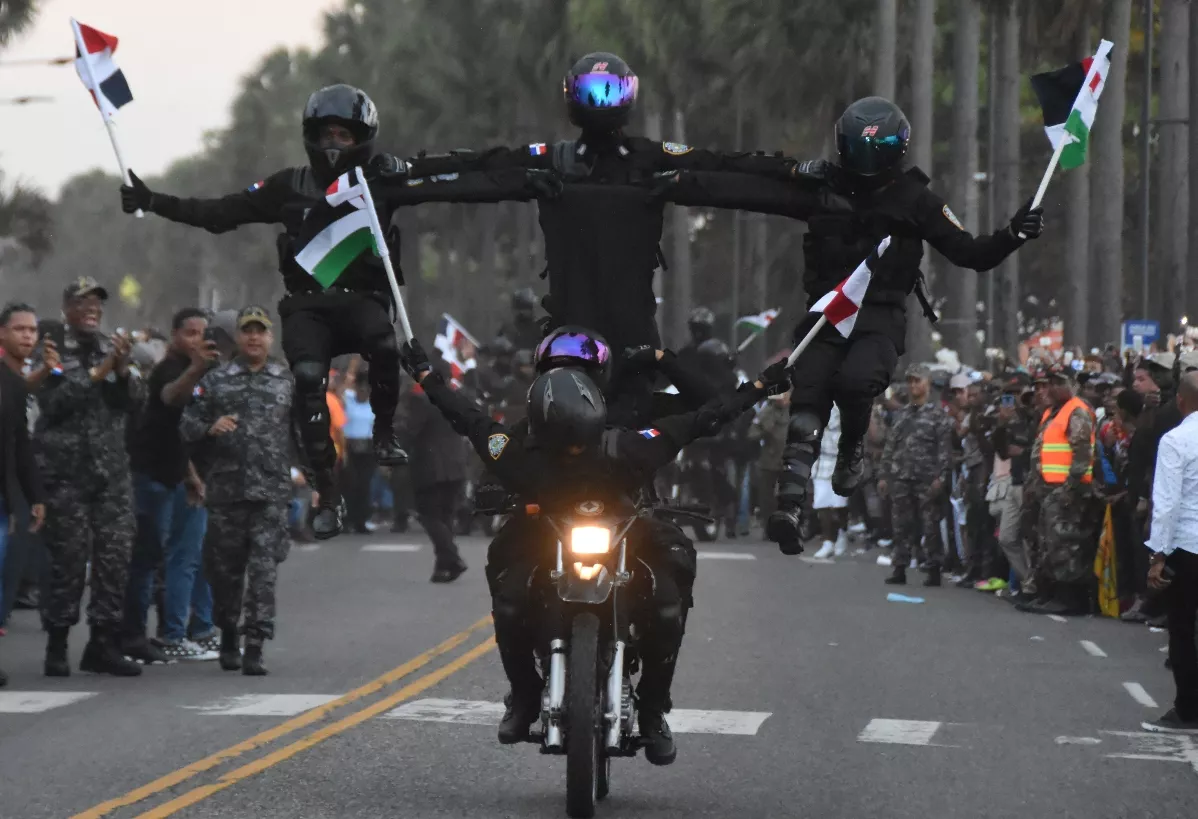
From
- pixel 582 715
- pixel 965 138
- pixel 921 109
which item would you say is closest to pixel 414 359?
pixel 582 715

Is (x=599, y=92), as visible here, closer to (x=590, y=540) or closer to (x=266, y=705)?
(x=590, y=540)

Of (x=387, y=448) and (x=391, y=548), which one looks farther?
(x=391, y=548)

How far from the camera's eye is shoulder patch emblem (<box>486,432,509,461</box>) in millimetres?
9562

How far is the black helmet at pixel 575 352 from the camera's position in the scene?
9.45m

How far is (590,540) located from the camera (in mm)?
9430

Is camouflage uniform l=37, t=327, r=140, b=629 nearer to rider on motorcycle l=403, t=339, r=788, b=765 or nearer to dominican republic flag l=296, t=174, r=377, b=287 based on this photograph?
dominican republic flag l=296, t=174, r=377, b=287

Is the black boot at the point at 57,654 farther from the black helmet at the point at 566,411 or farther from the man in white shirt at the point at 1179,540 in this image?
the black helmet at the point at 566,411

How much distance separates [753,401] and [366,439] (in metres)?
21.5

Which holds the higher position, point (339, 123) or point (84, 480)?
point (339, 123)

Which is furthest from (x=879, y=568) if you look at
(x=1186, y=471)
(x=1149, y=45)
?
(x=1186, y=471)

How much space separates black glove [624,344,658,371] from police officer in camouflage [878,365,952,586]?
49.0ft

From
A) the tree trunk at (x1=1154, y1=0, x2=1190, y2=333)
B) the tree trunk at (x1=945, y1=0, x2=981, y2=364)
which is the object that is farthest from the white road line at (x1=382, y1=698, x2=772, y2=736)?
the tree trunk at (x1=945, y1=0, x2=981, y2=364)

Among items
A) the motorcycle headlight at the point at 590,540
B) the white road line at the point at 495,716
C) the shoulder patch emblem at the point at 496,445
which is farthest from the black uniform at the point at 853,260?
the white road line at the point at 495,716

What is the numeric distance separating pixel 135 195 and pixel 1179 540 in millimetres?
6268
